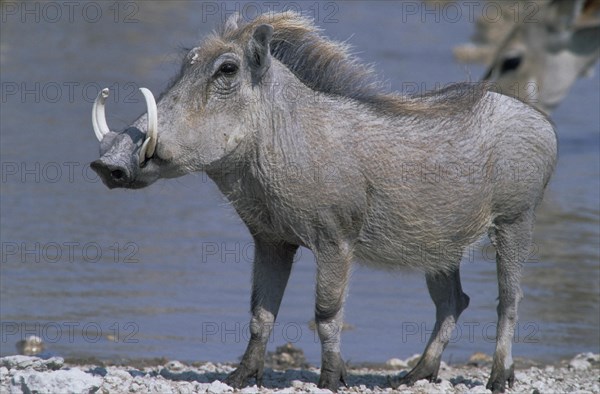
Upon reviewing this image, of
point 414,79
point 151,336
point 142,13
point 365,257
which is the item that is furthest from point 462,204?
point 142,13

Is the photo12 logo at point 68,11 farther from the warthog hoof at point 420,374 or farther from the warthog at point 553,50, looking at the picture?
the warthog hoof at point 420,374

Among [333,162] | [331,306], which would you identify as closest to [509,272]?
[331,306]

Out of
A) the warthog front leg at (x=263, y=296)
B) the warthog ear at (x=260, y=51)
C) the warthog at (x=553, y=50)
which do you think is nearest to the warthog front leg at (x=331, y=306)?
the warthog front leg at (x=263, y=296)

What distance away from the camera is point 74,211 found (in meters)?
14.0

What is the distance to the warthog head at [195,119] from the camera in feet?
23.2

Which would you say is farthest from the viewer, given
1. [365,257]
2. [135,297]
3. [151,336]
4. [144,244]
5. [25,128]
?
[25,128]

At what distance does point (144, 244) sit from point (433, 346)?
16.4 ft

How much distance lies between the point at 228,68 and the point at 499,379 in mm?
2721

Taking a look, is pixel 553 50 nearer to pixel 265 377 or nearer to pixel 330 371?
pixel 265 377

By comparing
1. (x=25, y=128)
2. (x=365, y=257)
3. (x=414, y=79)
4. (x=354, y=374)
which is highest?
(x=414, y=79)

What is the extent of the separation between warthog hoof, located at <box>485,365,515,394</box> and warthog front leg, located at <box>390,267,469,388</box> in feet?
1.29

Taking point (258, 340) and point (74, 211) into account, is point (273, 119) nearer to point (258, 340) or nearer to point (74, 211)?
point (258, 340)

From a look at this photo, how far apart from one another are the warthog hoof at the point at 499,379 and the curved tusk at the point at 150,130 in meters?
2.79

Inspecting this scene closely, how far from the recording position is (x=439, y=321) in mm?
8641
